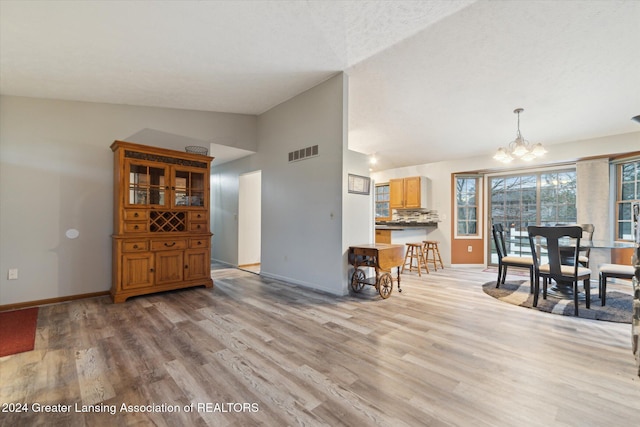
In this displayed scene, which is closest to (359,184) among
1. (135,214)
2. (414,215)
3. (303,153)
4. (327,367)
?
(303,153)

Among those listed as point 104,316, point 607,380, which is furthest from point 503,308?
point 104,316

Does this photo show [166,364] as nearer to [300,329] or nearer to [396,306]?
[300,329]

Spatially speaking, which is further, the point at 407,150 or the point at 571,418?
the point at 407,150

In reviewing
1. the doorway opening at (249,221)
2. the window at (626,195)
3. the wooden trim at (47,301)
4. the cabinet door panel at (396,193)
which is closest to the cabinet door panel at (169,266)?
the wooden trim at (47,301)

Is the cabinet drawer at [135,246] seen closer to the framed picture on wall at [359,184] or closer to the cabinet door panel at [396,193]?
the framed picture on wall at [359,184]

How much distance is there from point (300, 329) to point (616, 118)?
213 inches

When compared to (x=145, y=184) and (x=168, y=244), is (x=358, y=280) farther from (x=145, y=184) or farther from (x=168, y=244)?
(x=145, y=184)

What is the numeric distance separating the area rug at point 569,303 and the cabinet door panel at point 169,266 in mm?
4440

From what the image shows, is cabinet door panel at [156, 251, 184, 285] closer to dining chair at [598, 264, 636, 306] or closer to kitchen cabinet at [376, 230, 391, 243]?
kitchen cabinet at [376, 230, 391, 243]

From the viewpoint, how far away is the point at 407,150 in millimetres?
6047

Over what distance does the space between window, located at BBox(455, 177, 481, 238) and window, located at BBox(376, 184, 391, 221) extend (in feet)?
5.46

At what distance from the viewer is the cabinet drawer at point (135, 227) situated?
3529mm

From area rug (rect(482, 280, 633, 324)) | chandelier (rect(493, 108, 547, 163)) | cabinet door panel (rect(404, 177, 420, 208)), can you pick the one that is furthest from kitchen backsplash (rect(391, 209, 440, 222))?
chandelier (rect(493, 108, 547, 163))

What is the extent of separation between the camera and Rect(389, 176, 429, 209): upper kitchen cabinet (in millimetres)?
6492
